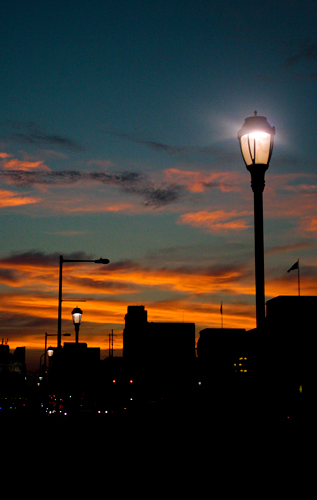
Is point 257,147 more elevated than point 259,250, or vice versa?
point 257,147

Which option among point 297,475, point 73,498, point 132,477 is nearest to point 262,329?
point 297,475

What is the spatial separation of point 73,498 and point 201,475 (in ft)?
9.58

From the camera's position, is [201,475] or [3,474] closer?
[201,475]

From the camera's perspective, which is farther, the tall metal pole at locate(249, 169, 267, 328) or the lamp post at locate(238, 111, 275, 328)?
the lamp post at locate(238, 111, 275, 328)

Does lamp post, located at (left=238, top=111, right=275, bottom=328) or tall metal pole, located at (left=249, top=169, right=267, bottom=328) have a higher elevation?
lamp post, located at (left=238, top=111, right=275, bottom=328)

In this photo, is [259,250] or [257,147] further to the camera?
[257,147]

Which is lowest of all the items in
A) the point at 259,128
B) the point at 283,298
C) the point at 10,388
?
the point at 10,388

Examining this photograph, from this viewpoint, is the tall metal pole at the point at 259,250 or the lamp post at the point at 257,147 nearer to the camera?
the tall metal pole at the point at 259,250

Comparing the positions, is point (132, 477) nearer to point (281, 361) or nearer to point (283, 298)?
point (281, 361)

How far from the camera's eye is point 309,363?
15725 centimetres

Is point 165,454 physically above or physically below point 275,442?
below

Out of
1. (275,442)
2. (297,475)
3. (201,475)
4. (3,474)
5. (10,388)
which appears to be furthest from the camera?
(10,388)

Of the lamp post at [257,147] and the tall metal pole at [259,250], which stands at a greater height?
the lamp post at [257,147]

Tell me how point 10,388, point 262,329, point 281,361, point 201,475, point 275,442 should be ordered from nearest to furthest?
point 262,329, point 275,442, point 201,475, point 10,388, point 281,361
